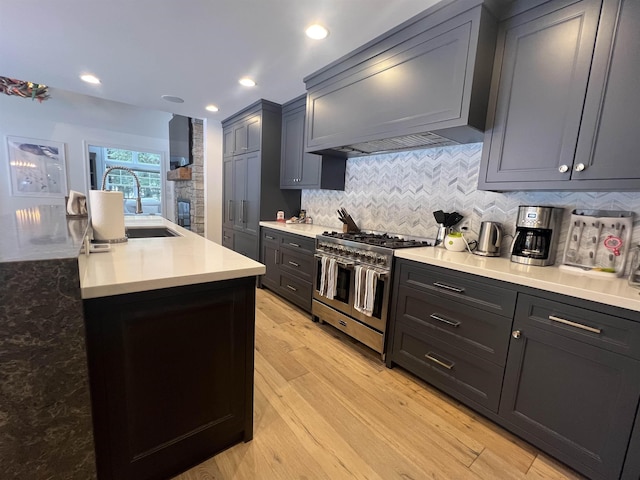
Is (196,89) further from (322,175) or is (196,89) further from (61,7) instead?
(322,175)

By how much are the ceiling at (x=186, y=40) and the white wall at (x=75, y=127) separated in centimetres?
219

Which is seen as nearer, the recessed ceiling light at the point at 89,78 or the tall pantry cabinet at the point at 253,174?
the recessed ceiling light at the point at 89,78

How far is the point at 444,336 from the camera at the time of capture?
180 cm

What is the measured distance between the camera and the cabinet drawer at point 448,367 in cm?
161

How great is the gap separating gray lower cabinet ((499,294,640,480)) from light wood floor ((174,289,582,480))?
17cm

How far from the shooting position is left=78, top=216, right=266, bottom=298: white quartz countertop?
37.9 inches

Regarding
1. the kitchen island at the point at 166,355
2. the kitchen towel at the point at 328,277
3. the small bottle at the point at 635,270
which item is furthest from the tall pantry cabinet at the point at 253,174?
the small bottle at the point at 635,270

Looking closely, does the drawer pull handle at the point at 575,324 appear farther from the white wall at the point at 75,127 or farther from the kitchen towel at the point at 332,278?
the white wall at the point at 75,127

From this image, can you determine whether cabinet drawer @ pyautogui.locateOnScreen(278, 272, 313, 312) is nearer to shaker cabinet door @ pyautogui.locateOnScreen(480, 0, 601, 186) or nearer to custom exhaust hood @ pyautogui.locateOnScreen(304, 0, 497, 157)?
custom exhaust hood @ pyautogui.locateOnScreen(304, 0, 497, 157)

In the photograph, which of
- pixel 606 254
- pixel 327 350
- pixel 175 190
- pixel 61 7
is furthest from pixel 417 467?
pixel 175 190

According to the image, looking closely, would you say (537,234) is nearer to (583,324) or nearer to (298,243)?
(583,324)

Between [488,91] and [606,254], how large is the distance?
3.90 ft

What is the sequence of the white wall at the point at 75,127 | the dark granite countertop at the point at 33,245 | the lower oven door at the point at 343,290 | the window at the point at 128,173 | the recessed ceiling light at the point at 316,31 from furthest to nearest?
1. the window at the point at 128,173
2. the white wall at the point at 75,127
3. the lower oven door at the point at 343,290
4. the recessed ceiling light at the point at 316,31
5. the dark granite countertop at the point at 33,245

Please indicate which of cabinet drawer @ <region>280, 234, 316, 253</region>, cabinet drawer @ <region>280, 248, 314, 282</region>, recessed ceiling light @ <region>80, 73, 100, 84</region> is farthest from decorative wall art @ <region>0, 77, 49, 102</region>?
cabinet drawer @ <region>280, 248, 314, 282</region>
